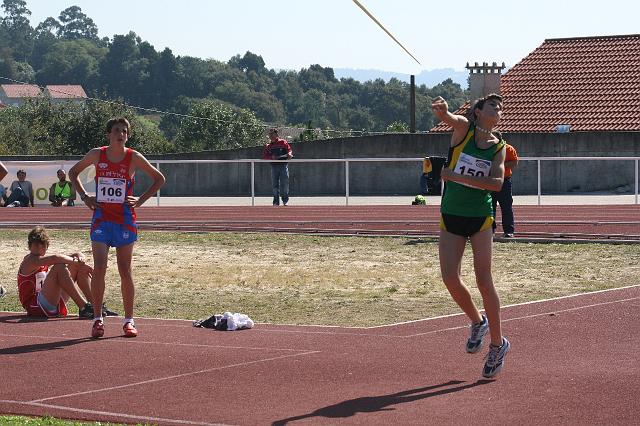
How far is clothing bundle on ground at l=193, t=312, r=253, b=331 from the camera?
37.7 ft

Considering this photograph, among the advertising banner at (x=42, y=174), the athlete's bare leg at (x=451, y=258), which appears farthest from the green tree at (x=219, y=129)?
the athlete's bare leg at (x=451, y=258)

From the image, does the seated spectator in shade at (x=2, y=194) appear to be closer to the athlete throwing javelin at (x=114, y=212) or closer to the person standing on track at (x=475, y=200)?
the athlete throwing javelin at (x=114, y=212)

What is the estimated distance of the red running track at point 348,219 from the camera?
24.8 metres

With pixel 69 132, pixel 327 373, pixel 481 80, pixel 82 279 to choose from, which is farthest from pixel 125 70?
pixel 327 373

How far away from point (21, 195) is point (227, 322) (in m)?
22.9

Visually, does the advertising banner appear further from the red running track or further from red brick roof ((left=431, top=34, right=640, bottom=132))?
red brick roof ((left=431, top=34, right=640, bottom=132))

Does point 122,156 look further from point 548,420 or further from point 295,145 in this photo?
point 295,145

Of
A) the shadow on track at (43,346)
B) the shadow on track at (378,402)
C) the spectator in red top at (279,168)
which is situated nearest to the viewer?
the shadow on track at (378,402)

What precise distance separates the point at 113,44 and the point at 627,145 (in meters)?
148

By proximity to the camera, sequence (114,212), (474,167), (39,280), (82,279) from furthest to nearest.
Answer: (82,279) → (39,280) → (114,212) → (474,167)

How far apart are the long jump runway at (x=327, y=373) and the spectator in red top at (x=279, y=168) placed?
19.7m

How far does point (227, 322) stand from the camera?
1152 cm

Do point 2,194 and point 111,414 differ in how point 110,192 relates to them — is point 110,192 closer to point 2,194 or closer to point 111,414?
point 111,414

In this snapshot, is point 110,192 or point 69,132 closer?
point 110,192
